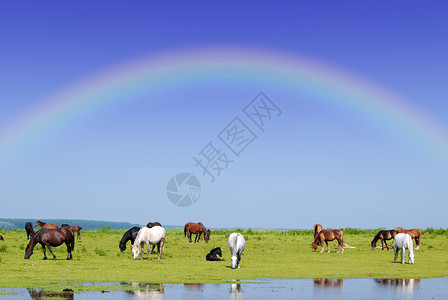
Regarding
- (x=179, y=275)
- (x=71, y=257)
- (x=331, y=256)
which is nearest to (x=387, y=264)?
(x=331, y=256)

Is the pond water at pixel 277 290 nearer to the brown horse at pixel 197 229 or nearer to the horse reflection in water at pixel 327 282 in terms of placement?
the horse reflection in water at pixel 327 282

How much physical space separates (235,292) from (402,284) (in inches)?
283

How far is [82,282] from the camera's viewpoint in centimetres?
2127

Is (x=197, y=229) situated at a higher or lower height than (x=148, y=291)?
higher

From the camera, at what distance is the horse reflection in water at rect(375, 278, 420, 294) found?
20608mm

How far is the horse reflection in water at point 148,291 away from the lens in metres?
17.9

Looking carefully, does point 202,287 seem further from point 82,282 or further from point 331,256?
point 331,256

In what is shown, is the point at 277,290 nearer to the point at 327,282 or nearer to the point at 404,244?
the point at 327,282

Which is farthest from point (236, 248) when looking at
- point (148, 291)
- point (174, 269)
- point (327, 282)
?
point (148, 291)

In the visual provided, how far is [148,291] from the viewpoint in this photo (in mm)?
19062

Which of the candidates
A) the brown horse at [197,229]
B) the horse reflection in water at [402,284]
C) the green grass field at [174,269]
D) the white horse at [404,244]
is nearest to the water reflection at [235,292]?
the green grass field at [174,269]

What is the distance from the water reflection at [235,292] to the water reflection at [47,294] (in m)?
5.02

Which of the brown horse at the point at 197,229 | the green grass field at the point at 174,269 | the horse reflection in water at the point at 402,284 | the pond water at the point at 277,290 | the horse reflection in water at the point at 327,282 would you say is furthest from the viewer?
the brown horse at the point at 197,229

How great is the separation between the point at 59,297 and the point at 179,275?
7663 millimetres
